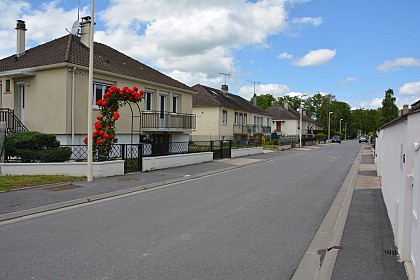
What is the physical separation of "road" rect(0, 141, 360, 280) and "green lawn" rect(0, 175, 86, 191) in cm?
308

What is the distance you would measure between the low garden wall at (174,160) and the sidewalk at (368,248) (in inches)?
371

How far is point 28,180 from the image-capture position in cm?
1191

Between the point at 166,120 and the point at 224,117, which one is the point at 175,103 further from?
the point at 224,117

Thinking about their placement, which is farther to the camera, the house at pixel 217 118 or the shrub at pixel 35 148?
the house at pixel 217 118

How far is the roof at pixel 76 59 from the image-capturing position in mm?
18766

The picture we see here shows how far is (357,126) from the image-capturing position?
417ft

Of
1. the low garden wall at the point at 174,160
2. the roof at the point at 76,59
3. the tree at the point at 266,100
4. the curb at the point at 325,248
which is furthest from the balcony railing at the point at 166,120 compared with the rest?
the tree at the point at 266,100

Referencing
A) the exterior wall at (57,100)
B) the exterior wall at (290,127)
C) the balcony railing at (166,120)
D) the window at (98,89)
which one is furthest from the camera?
the exterior wall at (290,127)

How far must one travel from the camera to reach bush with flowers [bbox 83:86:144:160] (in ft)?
48.8

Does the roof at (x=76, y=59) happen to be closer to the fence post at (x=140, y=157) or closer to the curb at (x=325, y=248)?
the fence post at (x=140, y=157)

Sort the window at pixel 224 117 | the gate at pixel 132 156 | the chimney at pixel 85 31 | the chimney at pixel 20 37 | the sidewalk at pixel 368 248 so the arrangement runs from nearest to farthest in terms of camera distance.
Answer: the sidewalk at pixel 368 248 → the gate at pixel 132 156 → the chimney at pixel 20 37 → the chimney at pixel 85 31 → the window at pixel 224 117

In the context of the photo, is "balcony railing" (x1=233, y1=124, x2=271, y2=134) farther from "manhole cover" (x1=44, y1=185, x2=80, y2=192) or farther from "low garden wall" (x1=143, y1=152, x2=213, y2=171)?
"manhole cover" (x1=44, y1=185, x2=80, y2=192)

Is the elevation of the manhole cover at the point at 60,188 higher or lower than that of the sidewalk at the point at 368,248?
higher

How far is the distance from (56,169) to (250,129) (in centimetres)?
3623
